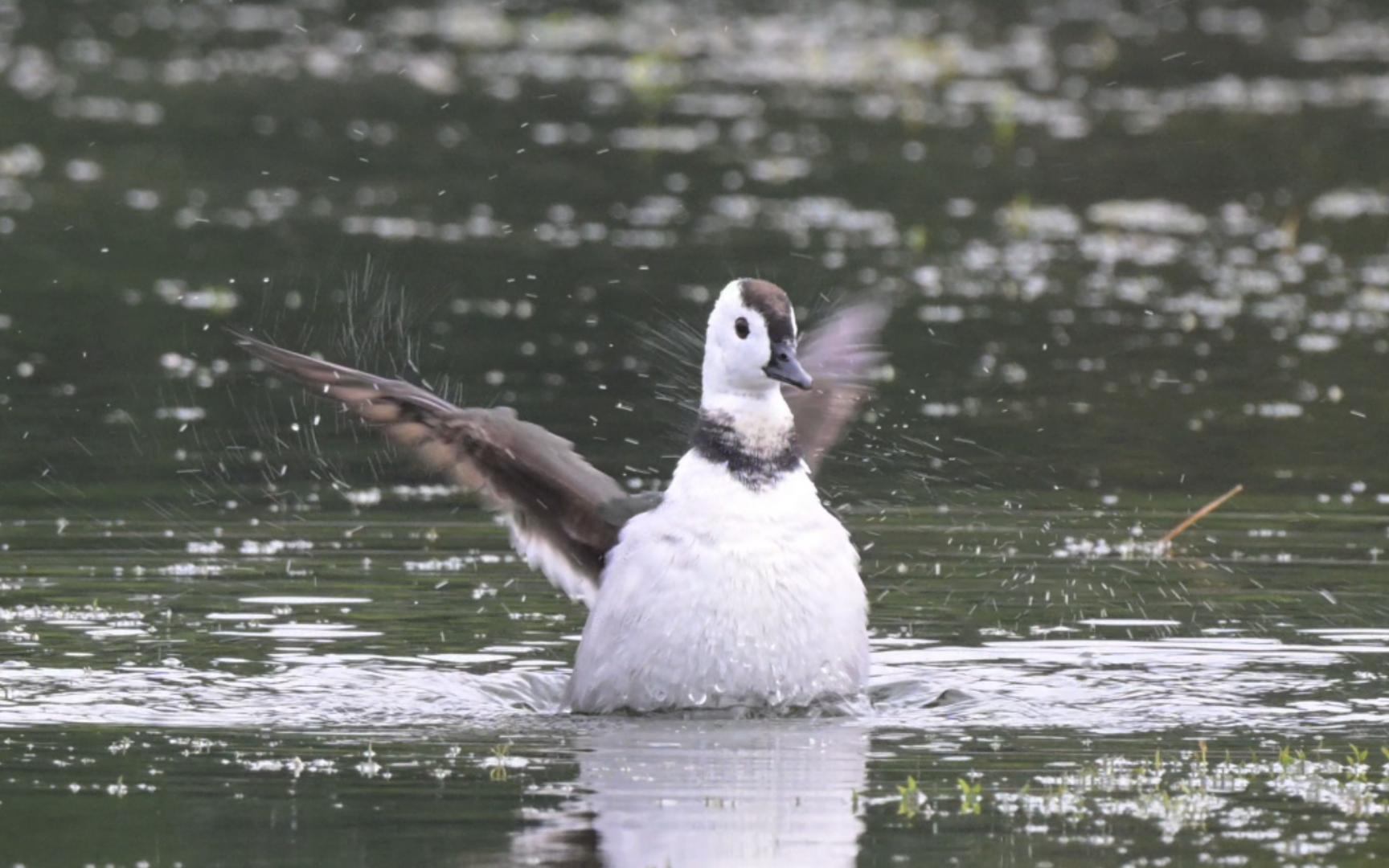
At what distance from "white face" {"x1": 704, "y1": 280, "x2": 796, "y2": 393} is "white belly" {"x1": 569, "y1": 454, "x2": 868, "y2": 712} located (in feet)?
1.09

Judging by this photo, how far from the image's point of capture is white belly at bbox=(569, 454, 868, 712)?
372 inches

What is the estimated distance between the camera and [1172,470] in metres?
14.7

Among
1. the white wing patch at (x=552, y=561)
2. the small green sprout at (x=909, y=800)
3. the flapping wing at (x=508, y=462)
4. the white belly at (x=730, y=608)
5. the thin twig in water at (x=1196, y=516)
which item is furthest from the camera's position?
the thin twig in water at (x=1196, y=516)

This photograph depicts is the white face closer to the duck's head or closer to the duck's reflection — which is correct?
the duck's head

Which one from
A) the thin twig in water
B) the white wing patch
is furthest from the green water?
the white wing patch

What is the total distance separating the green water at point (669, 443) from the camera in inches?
326

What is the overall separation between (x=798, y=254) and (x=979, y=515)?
7725 millimetres

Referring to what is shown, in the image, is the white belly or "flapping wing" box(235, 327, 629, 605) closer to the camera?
the white belly

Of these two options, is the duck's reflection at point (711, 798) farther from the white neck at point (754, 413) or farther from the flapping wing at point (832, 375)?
the flapping wing at point (832, 375)

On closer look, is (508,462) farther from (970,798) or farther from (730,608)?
(970,798)

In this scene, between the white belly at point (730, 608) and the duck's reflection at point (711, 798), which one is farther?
the white belly at point (730, 608)

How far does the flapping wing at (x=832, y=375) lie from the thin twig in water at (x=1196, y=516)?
2203 mm

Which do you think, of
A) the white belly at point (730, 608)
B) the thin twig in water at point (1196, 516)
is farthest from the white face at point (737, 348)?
the thin twig in water at point (1196, 516)

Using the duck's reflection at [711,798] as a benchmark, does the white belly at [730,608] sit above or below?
above
